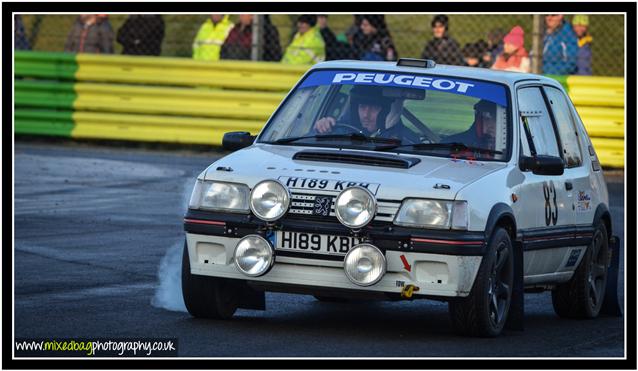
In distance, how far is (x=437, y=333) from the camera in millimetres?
8227

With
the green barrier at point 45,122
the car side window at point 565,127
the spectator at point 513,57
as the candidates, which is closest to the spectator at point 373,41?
the spectator at point 513,57

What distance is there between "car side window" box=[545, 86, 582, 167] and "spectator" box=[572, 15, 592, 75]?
8001mm

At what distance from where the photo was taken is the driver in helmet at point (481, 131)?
8.62 meters

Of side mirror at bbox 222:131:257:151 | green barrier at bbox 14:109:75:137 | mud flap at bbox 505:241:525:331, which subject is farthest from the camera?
green barrier at bbox 14:109:75:137

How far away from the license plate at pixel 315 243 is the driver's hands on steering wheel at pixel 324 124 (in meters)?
1.21

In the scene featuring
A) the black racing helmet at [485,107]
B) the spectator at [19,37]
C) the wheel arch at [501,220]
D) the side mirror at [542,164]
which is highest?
the spectator at [19,37]

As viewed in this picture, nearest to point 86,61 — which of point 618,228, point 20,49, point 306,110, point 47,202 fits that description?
point 20,49

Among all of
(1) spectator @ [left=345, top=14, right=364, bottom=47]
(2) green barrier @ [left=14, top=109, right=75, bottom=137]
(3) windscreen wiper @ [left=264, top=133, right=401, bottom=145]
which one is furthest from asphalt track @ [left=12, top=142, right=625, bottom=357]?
(2) green barrier @ [left=14, top=109, right=75, bottom=137]

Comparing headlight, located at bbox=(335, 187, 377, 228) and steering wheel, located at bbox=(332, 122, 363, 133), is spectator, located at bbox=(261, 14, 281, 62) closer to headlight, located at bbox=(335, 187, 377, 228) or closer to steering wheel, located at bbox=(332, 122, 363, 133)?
steering wheel, located at bbox=(332, 122, 363, 133)

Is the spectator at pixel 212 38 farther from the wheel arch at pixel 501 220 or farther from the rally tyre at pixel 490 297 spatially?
the rally tyre at pixel 490 297

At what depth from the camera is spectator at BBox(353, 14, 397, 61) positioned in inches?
732

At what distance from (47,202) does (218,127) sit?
5.22 m

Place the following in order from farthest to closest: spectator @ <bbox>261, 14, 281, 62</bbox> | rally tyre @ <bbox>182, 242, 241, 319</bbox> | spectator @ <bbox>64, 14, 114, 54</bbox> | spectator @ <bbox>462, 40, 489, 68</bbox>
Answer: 1. spectator @ <bbox>64, 14, 114, 54</bbox>
2. spectator @ <bbox>261, 14, 281, 62</bbox>
3. spectator @ <bbox>462, 40, 489, 68</bbox>
4. rally tyre @ <bbox>182, 242, 241, 319</bbox>

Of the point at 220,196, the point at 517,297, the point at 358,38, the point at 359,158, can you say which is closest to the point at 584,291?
the point at 517,297
